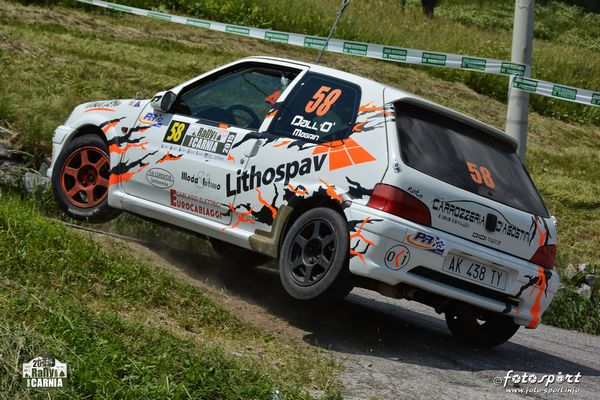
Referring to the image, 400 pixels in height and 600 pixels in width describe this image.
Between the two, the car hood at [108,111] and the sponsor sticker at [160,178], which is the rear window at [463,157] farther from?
the car hood at [108,111]

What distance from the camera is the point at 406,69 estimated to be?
2098 centimetres

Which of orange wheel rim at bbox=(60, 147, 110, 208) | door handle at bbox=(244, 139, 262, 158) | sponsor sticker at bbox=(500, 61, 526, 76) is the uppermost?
sponsor sticker at bbox=(500, 61, 526, 76)

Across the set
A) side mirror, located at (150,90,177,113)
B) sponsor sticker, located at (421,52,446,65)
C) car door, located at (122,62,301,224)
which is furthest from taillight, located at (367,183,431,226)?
sponsor sticker, located at (421,52,446,65)

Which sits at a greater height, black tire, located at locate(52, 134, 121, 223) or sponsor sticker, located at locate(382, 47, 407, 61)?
sponsor sticker, located at locate(382, 47, 407, 61)

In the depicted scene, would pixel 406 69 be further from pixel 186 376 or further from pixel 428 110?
pixel 186 376

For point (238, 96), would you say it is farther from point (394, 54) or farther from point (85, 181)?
point (394, 54)

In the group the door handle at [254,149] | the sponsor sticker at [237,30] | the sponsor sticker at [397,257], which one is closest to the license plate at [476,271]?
the sponsor sticker at [397,257]

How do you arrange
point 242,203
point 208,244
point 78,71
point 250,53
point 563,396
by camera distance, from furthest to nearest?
1. point 250,53
2. point 78,71
3. point 208,244
4. point 242,203
5. point 563,396

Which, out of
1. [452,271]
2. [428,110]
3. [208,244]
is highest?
[428,110]

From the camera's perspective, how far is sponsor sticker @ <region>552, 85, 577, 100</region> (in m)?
13.7

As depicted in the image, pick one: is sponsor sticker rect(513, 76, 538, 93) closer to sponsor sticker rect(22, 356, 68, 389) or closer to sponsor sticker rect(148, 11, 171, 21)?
sponsor sticker rect(148, 11, 171, 21)

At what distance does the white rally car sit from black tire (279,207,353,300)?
0.03 ft

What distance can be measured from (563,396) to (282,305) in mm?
2341

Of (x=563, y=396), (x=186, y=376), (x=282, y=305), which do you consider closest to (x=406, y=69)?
(x=282, y=305)
